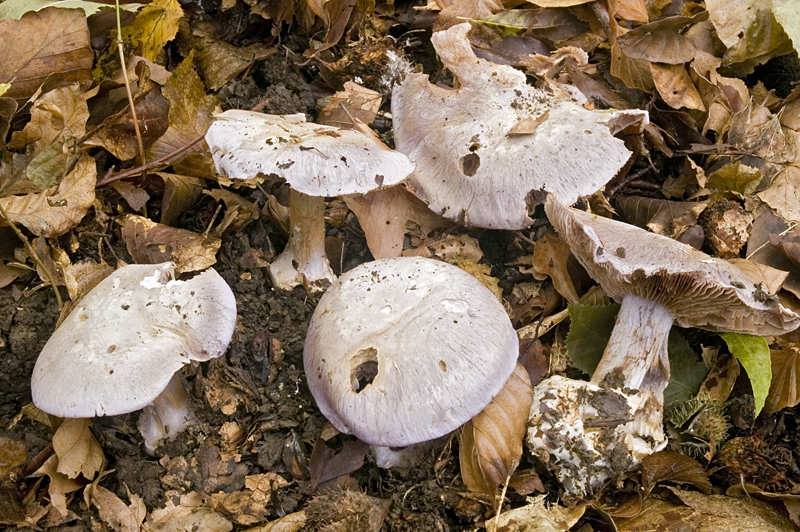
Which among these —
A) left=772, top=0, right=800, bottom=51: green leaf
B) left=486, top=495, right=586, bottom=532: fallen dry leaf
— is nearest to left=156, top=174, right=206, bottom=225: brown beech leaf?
left=486, top=495, right=586, bottom=532: fallen dry leaf

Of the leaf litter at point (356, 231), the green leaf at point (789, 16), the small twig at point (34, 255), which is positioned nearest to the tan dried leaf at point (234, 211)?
the leaf litter at point (356, 231)

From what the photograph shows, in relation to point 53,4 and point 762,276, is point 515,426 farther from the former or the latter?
point 53,4

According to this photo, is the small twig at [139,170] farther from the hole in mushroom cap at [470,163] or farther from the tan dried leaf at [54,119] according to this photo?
the hole in mushroom cap at [470,163]

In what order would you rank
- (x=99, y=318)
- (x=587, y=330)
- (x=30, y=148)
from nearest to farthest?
(x=99, y=318) < (x=587, y=330) < (x=30, y=148)

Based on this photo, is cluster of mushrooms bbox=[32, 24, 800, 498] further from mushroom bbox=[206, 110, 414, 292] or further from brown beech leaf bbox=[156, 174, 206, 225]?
brown beech leaf bbox=[156, 174, 206, 225]

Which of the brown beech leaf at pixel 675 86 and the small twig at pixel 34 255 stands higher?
the brown beech leaf at pixel 675 86

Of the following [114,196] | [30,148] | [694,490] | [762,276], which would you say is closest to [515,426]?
[694,490]
